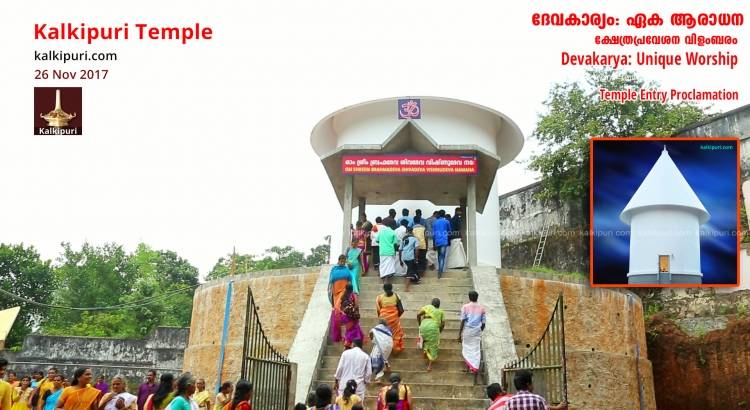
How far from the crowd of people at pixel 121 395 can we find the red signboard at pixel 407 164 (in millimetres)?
5308

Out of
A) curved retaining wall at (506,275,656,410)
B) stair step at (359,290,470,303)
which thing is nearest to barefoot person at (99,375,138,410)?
stair step at (359,290,470,303)

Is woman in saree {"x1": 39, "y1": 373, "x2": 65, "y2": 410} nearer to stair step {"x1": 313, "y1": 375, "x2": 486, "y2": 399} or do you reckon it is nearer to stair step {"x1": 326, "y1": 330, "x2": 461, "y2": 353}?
stair step {"x1": 313, "y1": 375, "x2": 486, "y2": 399}

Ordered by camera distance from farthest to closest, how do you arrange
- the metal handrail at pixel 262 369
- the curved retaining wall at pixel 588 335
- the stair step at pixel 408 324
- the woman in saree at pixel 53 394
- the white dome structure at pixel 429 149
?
1. the white dome structure at pixel 429 149
2. the curved retaining wall at pixel 588 335
3. the stair step at pixel 408 324
4. the woman in saree at pixel 53 394
5. the metal handrail at pixel 262 369

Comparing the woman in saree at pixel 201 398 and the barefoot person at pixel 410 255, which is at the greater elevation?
the barefoot person at pixel 410 255

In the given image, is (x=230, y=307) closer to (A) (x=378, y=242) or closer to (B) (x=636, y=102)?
(A) (x=378, y=242)

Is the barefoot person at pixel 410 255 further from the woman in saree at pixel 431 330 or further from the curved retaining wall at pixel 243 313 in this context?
the woman in saree at pixel 431 330

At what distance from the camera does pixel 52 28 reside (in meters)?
11.2

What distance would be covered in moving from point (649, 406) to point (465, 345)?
5.61m

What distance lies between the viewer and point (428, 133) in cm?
1466

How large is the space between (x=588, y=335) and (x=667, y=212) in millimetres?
5029

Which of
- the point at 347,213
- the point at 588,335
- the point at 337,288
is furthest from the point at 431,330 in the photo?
the point at 347,213

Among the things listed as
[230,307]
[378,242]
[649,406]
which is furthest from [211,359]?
[649,406]

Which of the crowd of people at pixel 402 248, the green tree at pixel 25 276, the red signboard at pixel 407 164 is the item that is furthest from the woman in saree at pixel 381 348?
the green tree at pixel 25 276

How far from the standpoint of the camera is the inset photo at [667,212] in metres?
15.5
